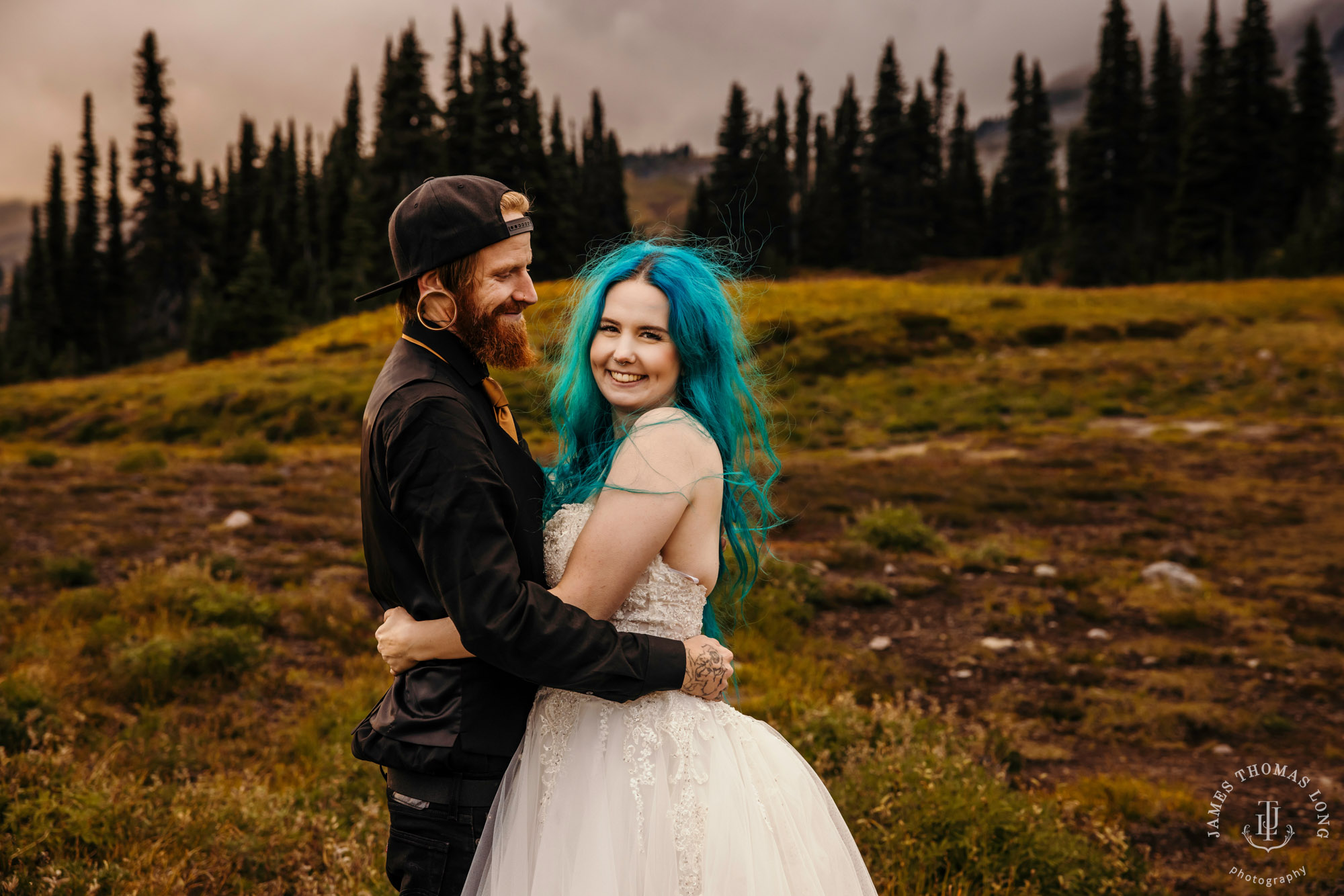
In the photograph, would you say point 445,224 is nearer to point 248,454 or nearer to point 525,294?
point 525,294

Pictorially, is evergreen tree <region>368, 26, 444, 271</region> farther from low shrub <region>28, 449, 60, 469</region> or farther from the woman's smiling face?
the woman's smiling face

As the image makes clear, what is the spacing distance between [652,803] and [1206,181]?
5981 centimetres

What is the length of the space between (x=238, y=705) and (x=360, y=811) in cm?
208

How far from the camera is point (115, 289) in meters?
63.4

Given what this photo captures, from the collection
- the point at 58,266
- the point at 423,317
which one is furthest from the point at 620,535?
the point at 58,266

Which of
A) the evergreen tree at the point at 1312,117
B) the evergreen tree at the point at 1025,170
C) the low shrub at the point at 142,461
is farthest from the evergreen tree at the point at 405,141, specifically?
the evergreen tree at the point at 1312,117

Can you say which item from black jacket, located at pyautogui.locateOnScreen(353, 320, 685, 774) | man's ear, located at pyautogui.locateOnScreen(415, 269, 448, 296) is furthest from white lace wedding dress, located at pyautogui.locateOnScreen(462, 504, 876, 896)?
man's ear, located at pyautogui.locateOnScreen(415, 269, 448, 296)

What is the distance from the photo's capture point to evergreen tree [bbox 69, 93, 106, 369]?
61.6 metres

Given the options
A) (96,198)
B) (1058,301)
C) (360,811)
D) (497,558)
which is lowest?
(360,811)

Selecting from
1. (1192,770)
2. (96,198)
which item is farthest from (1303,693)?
(96,198)

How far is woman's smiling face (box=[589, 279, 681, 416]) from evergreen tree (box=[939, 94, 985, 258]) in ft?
223

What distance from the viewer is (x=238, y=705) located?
19.5ft

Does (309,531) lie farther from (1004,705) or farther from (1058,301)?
(1058,301)

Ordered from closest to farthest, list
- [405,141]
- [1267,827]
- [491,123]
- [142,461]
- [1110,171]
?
1. [1267,827]
2. [142,461]
3. [491,123]
4. [405,141]
5. [1110,171]
